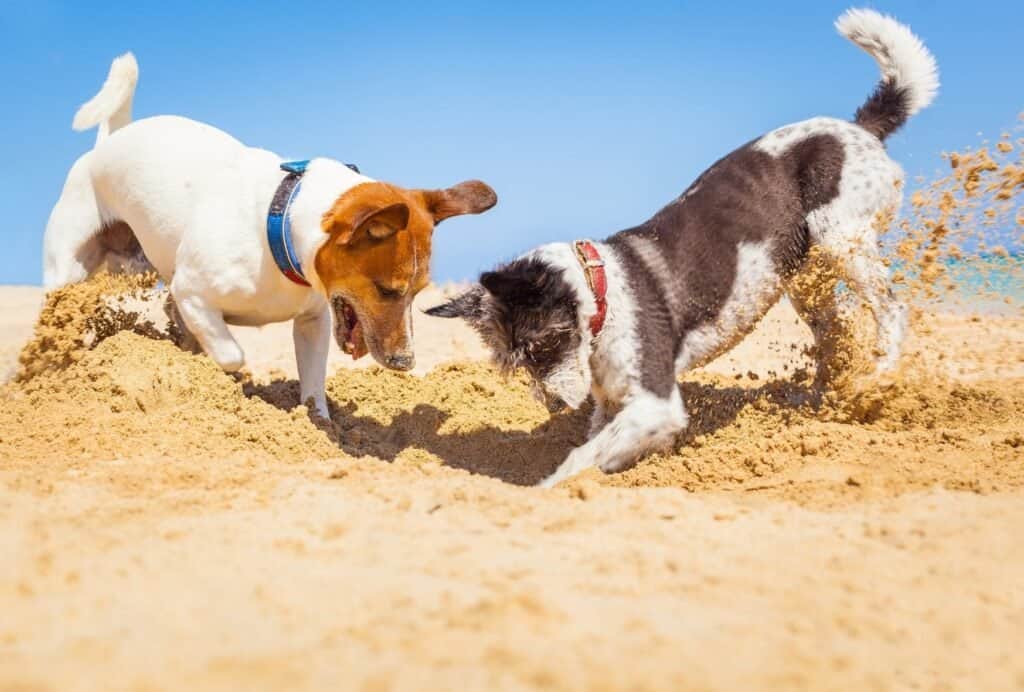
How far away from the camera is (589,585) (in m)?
2.20

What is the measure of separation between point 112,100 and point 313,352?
2654 millimetres

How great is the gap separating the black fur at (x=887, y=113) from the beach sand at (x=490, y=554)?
1754 millimetres

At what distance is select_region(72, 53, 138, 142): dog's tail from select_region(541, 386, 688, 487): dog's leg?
4.51 meters

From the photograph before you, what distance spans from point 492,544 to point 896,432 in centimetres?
320

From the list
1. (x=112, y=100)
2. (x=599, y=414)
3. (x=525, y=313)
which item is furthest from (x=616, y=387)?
(x=112, y=100)

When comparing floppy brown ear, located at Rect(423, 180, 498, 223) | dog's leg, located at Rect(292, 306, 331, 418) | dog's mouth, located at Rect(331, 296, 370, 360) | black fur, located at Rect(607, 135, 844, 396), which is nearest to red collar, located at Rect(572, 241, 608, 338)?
black fur, located at Rect(607, 135, 844, 396)

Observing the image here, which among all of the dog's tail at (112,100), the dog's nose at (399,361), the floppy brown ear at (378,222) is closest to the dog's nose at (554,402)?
the dog's nose at (399,361)

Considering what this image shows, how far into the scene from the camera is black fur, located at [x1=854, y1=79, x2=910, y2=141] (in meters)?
5.69

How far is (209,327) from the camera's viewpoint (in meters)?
5.27

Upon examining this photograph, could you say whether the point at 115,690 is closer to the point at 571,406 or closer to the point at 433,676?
the point at 433,676

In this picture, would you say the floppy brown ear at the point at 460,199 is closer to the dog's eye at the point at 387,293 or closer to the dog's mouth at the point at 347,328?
the dog's eye at the point at 387,293

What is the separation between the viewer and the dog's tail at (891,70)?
5660mm

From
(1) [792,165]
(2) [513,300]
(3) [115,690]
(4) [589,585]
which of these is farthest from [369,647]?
(1) [792,165]

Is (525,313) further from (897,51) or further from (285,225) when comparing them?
(897,51)
